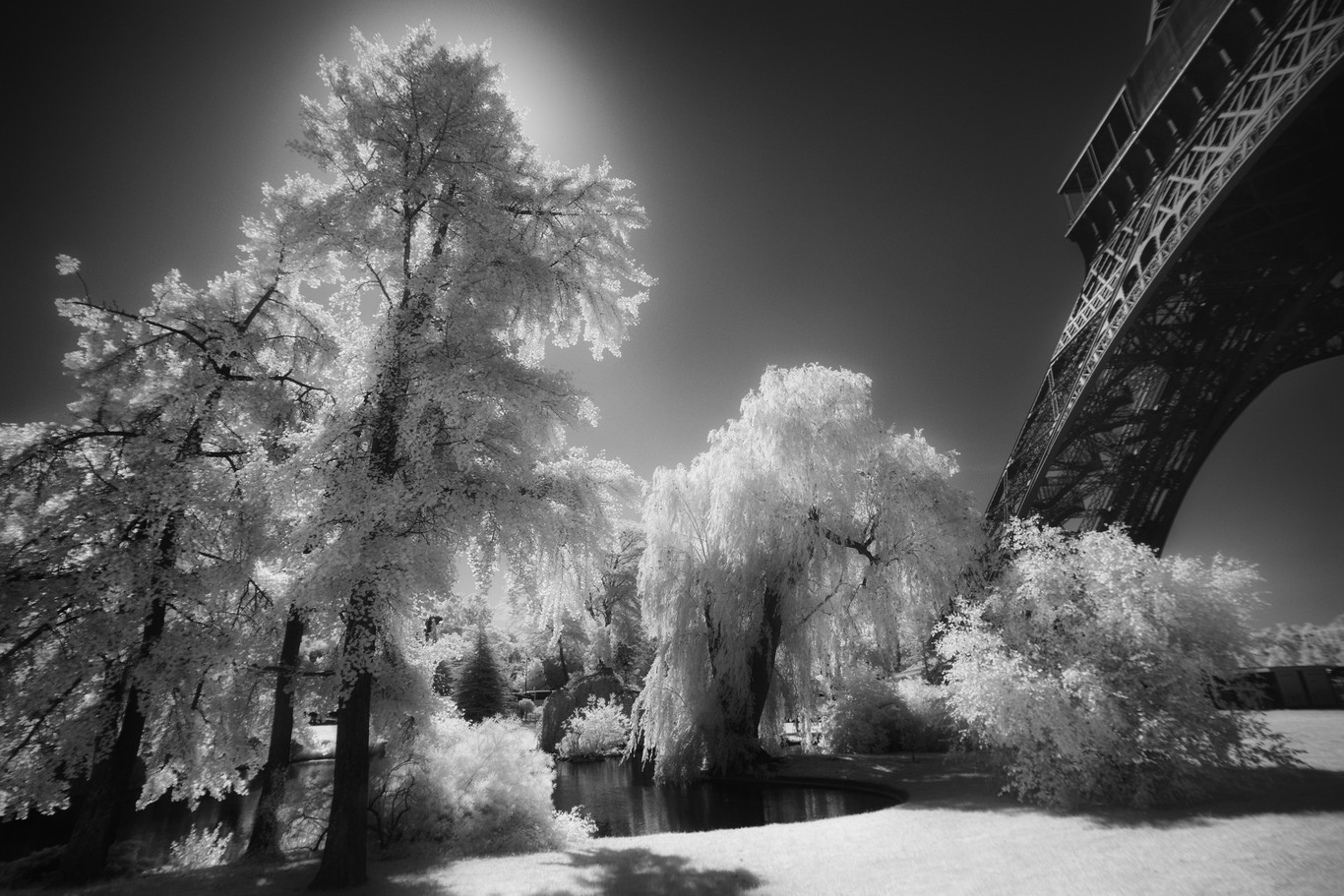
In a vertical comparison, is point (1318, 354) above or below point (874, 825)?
above

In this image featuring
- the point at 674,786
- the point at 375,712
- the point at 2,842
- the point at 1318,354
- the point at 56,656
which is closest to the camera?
the point at 56,656

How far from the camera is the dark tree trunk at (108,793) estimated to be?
693 centimetres

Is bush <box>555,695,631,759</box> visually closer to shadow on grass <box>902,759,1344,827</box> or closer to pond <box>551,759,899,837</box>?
pond <box>551,759,899,837</box>

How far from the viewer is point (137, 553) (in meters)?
6.88

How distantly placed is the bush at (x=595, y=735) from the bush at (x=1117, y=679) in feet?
54.4

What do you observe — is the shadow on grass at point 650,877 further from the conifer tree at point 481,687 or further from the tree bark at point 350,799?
the conifer tree at point 481,687

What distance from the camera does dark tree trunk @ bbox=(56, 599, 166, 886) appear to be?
273 inches

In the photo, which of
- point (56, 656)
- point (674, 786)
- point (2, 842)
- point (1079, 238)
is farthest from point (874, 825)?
point (1079, 238)

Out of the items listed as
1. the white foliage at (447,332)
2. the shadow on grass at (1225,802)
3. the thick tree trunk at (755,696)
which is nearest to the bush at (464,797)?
the white foliage at (447,332)

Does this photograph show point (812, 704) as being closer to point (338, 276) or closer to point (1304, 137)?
point (338, 276)

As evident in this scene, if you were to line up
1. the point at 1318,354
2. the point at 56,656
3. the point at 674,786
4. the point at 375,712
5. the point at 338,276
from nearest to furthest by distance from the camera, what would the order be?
the point at 56,656, the point at 375,712, the point at 338,276, the point at 674,786, the point at 1318,354

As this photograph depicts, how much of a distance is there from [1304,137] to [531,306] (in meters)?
20.2

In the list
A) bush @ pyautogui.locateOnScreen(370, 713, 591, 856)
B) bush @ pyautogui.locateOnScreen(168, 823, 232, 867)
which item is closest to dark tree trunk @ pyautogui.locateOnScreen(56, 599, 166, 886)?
bush @ pyautogui.locateOnScreen(168, 823, 232, 867)

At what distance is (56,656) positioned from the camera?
6938mm
